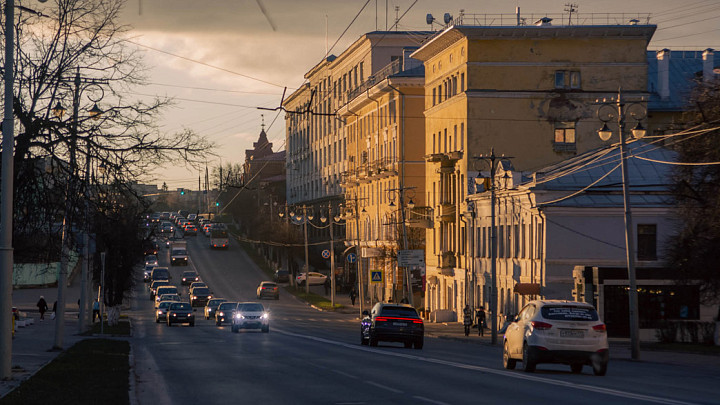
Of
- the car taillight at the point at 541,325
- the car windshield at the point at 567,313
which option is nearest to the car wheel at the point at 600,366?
the car windshield at the point at 567,313

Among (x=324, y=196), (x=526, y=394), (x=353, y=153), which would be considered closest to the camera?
(x=526, y=394)

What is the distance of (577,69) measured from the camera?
224 ft

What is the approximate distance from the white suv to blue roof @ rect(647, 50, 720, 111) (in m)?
50.6

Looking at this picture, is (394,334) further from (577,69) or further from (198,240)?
(198,240)

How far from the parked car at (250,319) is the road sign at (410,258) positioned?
1453cm

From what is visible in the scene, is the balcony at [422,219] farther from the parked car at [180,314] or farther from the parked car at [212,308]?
the parked car at [180,314]

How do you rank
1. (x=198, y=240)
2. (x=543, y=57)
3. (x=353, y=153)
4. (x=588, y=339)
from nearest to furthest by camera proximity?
(x=588, y=339) < (x=543, y=57) < (x=353, y=153) < (x=198, y=240)

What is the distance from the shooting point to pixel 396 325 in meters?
38.5

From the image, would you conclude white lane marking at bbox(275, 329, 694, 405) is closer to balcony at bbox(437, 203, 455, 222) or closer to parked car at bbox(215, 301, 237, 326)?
parked car at bbox(215, 301, 237, 326)

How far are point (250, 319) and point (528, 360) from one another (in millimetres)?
30694

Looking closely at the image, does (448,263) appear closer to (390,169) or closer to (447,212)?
(447,212)

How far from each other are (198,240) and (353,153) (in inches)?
2361

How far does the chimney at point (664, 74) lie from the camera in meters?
74.4

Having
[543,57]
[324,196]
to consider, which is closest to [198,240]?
[324,196]
